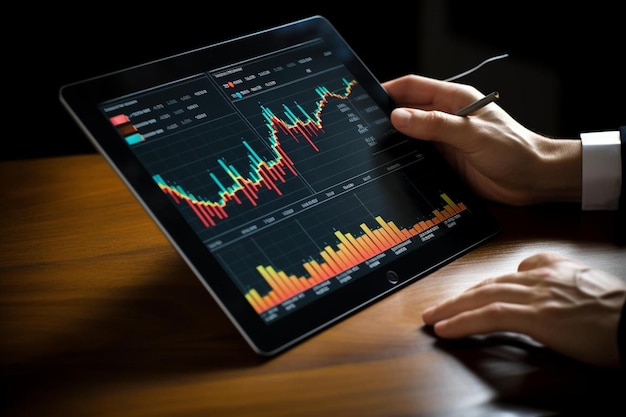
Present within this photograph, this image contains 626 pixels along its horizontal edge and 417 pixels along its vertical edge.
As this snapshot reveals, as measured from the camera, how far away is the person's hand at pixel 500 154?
1.29 m

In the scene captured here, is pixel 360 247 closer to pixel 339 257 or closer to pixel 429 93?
pixel 339 257

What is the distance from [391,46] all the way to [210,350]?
156cm

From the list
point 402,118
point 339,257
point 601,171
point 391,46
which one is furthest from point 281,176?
point 391,46

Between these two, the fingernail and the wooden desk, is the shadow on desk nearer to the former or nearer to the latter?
the wooden desk

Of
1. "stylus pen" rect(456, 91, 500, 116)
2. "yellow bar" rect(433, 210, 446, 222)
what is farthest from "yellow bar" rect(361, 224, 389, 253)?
"stylus pen" rect(456, 91, 500, 116)

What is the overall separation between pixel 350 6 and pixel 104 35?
0.66 metres

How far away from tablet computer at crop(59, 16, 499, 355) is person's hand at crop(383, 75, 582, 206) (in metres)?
0.04

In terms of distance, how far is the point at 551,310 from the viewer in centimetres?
100

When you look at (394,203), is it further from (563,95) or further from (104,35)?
(563,95)

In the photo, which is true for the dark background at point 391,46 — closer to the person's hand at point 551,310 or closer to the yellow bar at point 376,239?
the yellow bar at point 376,239

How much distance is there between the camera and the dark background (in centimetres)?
202

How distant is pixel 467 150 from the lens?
1.32 m

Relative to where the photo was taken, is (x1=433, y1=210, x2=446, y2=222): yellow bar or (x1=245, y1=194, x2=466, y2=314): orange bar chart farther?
(x1=433, y1=210, x2=446, y2=222): yellow bar

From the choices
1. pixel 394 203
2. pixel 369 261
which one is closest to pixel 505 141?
pixel 394 203
